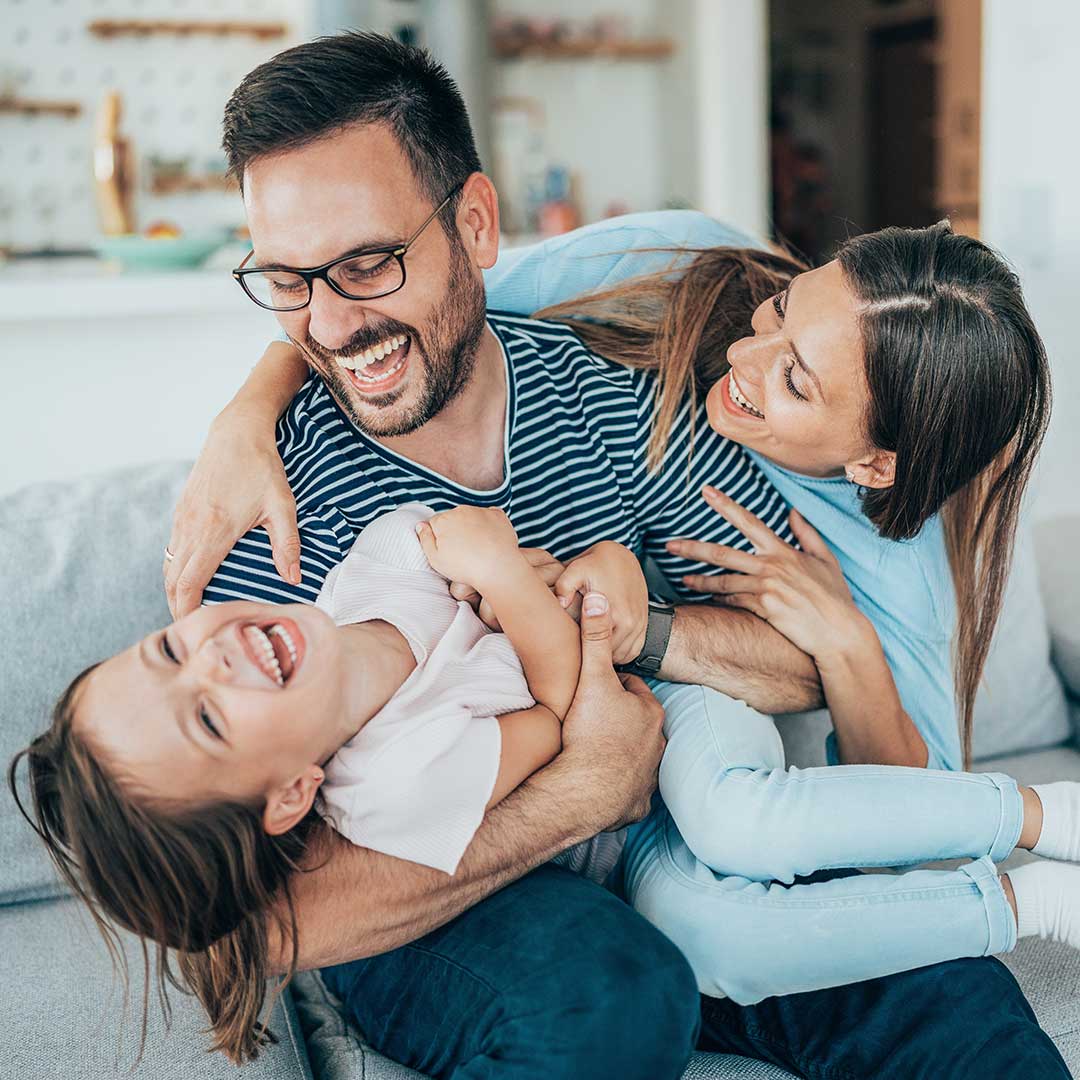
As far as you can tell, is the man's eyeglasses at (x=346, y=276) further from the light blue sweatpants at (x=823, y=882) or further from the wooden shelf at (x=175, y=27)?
the wooden shelf at (x=175, y=27)

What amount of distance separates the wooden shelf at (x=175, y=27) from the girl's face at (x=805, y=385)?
3752 mm

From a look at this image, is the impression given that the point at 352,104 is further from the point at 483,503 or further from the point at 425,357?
the point at 483,503

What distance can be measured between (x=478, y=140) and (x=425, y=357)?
11.9ft

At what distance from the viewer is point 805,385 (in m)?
1.59

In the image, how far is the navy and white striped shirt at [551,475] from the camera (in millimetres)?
1556

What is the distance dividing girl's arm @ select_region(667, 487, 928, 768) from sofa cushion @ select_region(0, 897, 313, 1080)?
84 centimetres

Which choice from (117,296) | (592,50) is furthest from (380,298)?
(592,50)

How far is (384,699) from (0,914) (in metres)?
0.74

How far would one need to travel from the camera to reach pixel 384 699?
1394 mm

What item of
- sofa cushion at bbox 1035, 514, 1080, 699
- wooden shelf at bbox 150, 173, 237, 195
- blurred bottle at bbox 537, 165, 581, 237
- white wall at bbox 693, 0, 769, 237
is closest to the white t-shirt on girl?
sofa cushion at bbox 1035, 514, 1080, 699

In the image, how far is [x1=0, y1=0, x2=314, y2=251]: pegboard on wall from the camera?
14.9ft

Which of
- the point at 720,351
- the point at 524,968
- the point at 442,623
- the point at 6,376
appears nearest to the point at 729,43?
the point at 6,376

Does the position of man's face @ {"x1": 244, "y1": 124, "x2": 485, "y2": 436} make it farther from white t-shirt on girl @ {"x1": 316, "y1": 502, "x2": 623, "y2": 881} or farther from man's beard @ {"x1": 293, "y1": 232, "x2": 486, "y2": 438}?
white t-shirt on girl @ {"x1": 316, "y1": 502, "x2": 623, "y2": 881}

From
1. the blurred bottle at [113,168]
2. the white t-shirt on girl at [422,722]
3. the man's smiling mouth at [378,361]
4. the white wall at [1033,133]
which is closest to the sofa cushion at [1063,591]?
the white t-shirt on girl at [422,722]
